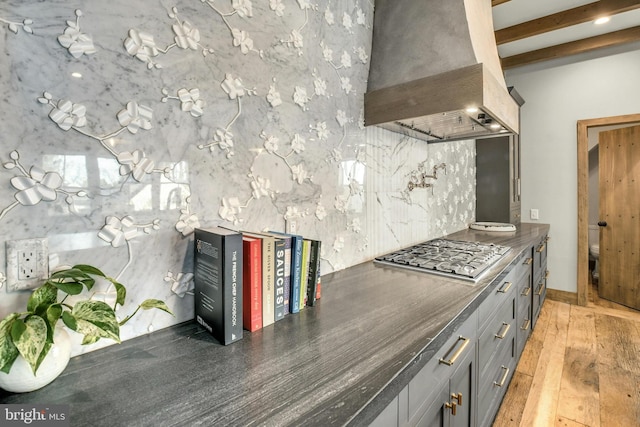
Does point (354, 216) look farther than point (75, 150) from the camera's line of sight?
Yes

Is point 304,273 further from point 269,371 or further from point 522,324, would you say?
point 522,324

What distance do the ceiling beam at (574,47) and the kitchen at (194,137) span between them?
8.73ft

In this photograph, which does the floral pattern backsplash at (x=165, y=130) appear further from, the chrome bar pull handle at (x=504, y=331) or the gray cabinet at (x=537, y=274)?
the gray cabinet at (x=537, y=274)

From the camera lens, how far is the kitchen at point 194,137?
27.2 inches

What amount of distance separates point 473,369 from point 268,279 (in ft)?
2.93

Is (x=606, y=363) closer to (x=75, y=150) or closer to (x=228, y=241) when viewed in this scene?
(x=228, y=241)

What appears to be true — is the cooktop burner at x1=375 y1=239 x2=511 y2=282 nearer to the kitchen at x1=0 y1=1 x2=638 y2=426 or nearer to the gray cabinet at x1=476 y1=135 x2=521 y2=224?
the kitchen at x1=0 y1=1 x2=638 y2=426

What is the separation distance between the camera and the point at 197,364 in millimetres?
706

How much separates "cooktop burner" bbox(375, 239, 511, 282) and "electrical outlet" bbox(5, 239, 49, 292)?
137 centimetres

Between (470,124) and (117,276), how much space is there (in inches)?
75.0

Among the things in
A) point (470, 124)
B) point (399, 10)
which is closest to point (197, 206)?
point (399, 10)

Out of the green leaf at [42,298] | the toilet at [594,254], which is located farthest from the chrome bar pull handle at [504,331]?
the toilet at [594,254]

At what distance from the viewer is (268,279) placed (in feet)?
2.97

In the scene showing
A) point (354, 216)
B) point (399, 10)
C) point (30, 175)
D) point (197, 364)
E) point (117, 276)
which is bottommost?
point (197, 364)
